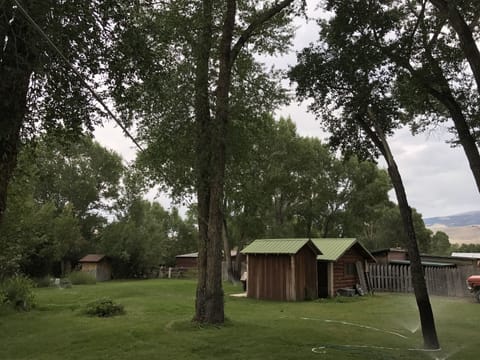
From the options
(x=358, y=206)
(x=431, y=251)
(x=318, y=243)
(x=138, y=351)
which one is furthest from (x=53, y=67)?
(x=431, y=251)

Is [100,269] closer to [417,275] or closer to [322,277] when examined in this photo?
[322,277]

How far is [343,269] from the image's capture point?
21.9m

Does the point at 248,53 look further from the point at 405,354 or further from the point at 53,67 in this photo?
the point at 405,354

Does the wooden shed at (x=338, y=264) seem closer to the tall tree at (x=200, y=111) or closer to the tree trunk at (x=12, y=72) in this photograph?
the tall tree at (x=200, y=111)

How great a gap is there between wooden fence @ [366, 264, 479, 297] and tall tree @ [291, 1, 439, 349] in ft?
38.1

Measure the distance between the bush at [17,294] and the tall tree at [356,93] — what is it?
12.4 meters

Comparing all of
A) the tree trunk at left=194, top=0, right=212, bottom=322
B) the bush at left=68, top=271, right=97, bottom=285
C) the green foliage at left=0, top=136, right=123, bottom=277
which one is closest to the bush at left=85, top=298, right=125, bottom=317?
A: the tree trunk at left=194, top=0, right=212, bottom=322

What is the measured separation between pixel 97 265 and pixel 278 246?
→ 23.2 meters

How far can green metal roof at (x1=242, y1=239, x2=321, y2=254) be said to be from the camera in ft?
63.8

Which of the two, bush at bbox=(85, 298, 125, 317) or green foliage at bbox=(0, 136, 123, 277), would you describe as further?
green foliage at bbox=(0, 136, 123, 277)

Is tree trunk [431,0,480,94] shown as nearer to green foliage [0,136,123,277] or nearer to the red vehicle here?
the red vehicle

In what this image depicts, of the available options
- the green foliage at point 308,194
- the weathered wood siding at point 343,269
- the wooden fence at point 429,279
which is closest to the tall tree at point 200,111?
the weathered wood siding at point 343,269

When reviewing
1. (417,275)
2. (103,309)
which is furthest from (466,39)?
(103,309)

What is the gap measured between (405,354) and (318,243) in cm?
1568
